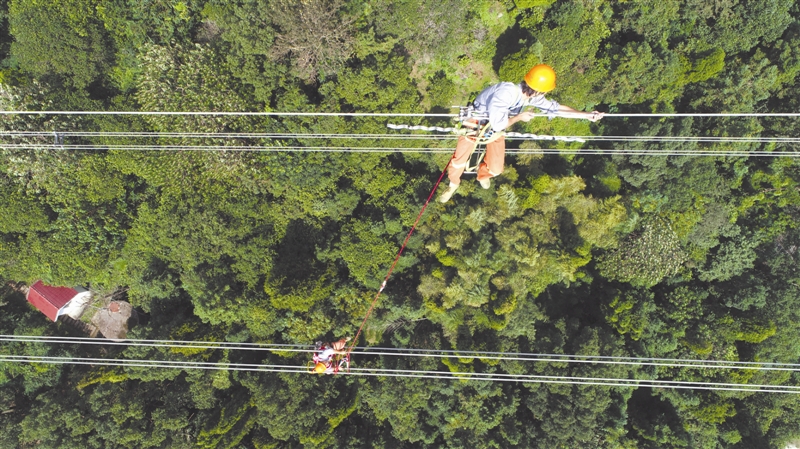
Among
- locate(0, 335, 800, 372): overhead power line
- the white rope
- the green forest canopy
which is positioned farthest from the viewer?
locate(0, 335, 800, 372): overhead power line

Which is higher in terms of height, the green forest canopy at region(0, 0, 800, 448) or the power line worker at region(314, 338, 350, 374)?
the green forest canopy at region(0, 0, 800, 448)

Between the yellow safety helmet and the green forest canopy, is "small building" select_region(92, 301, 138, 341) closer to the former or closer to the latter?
the green forest canopy

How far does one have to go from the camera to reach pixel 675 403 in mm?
17594

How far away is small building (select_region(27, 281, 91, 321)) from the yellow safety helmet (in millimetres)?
19806

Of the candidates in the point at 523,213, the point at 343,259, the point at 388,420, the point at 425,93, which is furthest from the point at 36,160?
the point at 523,213

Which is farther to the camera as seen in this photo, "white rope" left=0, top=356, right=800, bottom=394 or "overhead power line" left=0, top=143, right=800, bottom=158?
"white rope" left=0, top=356, right=800, bottom=394

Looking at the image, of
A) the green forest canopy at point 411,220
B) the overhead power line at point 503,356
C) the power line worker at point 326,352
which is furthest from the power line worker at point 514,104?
the overhead power line at point 503,356

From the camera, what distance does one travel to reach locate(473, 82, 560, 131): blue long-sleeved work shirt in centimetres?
1019

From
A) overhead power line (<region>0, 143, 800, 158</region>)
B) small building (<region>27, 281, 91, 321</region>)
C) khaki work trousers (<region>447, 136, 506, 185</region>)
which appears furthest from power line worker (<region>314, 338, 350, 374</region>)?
small building (<region>27, 281, 91, 321</region>)

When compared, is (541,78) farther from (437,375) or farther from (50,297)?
(50,297)

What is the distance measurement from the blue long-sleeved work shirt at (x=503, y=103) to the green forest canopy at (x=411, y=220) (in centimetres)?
575

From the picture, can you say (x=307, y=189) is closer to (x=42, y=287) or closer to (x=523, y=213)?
(x=523, y=213)

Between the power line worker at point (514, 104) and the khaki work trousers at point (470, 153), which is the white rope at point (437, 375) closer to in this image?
the khaki work trousers at point (470, 153)

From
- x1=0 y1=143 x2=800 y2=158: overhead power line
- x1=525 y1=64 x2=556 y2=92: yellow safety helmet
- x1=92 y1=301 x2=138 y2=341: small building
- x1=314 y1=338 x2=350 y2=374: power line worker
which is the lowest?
x1=314 y1=338 x2=350 y2=374: power line worker
